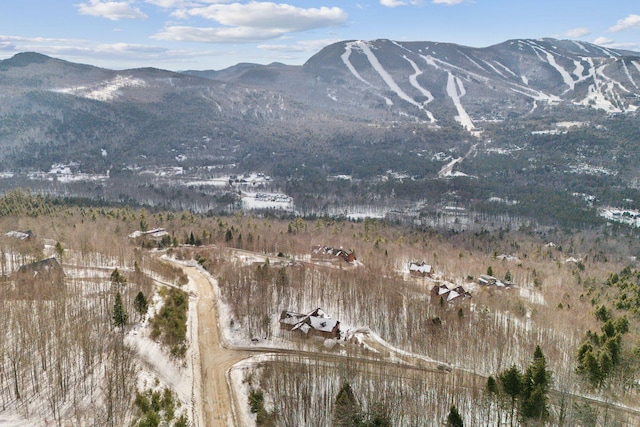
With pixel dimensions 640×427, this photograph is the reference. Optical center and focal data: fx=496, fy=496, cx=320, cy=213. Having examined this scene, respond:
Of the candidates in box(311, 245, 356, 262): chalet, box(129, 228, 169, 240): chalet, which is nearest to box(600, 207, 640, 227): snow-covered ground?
box(311, 245, 356, 262): chalet

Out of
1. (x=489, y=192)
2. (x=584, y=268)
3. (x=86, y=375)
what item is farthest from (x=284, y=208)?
(x=86, y=375)

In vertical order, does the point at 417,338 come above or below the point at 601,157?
below

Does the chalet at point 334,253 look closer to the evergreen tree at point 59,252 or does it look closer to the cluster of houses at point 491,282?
the cluster of houses at point 491,282

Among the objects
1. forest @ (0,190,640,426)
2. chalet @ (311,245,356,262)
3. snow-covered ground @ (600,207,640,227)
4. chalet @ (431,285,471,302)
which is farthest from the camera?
snow-covered ground @ (600,207,640,227)

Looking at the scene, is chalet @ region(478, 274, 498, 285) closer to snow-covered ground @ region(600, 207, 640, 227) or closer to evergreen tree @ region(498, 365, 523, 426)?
evergreen tree @ region(498, 365, 523, 426)

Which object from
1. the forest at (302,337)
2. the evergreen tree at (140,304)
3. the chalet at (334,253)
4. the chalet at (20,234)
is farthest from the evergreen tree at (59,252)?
the chalet at (334,253)

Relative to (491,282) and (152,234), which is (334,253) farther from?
(152,234)

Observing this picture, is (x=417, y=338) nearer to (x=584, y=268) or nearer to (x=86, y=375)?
(x=86, y=375)
